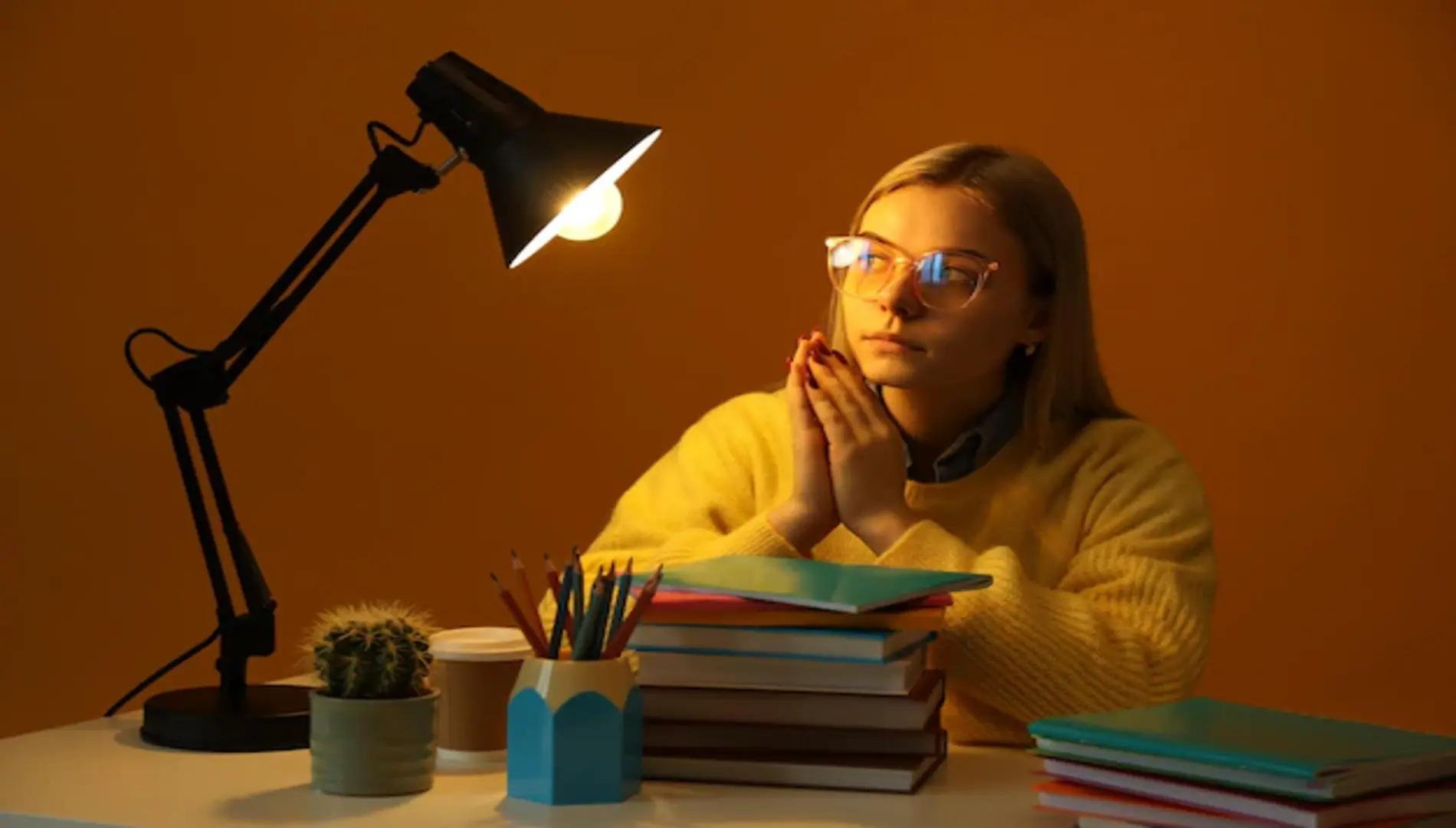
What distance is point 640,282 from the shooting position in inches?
107

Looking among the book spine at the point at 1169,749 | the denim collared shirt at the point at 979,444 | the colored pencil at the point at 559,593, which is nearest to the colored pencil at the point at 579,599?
the colored pencil at the point at 559,593

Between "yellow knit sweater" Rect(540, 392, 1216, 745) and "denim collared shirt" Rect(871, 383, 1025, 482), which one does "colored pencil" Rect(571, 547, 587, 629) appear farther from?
"denim collared shirt" Rect(871, 383, 1025, 482)

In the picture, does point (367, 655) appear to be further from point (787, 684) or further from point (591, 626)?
point (787, 684)

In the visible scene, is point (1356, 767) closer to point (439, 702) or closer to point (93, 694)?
point (439, 702)

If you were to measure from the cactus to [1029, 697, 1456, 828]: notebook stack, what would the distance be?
1.39 ft

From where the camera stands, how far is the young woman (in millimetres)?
1413

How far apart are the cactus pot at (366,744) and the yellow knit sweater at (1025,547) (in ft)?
1.12

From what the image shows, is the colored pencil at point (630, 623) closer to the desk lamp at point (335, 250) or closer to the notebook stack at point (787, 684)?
the notebook stack at point (787, 684)

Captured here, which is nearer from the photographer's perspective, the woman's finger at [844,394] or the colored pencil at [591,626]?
the colored pencil at [591,626]

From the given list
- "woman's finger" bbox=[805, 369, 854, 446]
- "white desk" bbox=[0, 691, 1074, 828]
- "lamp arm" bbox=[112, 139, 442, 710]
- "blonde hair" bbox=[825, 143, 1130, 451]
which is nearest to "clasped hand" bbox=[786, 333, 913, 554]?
"woman's finger" bbox=[805, 369, 854, 446]

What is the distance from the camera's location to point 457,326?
2.71 metres

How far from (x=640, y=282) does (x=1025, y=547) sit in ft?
3.98

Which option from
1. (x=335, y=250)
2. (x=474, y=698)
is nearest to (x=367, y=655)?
(x=474, y=698)

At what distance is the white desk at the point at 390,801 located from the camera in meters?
1.07
